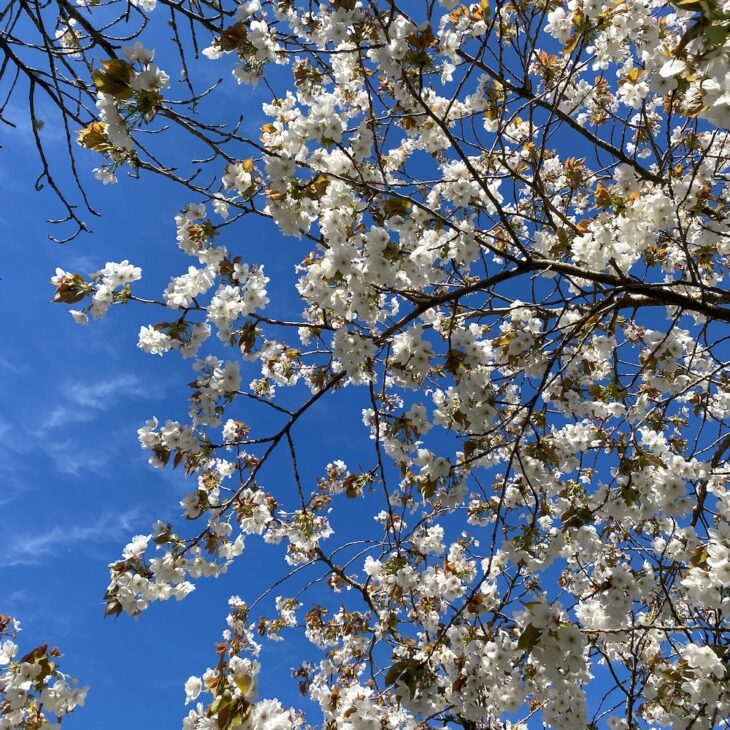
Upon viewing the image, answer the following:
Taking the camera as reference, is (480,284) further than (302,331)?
No

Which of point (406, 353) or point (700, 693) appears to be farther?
point (406, 353)

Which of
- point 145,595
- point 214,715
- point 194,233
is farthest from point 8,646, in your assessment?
point 194,233

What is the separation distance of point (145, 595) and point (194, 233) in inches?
85.3

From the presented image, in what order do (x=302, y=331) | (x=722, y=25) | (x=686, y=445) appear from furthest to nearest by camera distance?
(x=686, y=445) < (x=302, y=331) < (x=722, y=25)

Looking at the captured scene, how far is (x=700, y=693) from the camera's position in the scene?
2.74m

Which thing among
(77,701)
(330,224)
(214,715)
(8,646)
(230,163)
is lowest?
(214,715)

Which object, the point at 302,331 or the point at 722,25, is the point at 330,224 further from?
the point at 722,25

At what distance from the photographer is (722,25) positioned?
1359mm

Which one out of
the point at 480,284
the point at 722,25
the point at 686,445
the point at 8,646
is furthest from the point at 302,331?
the point at 686,445

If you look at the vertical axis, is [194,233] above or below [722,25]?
above

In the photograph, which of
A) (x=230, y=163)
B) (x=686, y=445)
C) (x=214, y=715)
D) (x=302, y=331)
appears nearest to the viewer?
(x=214, y=715)

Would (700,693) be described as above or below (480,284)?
below

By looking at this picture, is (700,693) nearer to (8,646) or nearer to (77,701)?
(77,701)

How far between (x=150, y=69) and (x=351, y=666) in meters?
5.63
